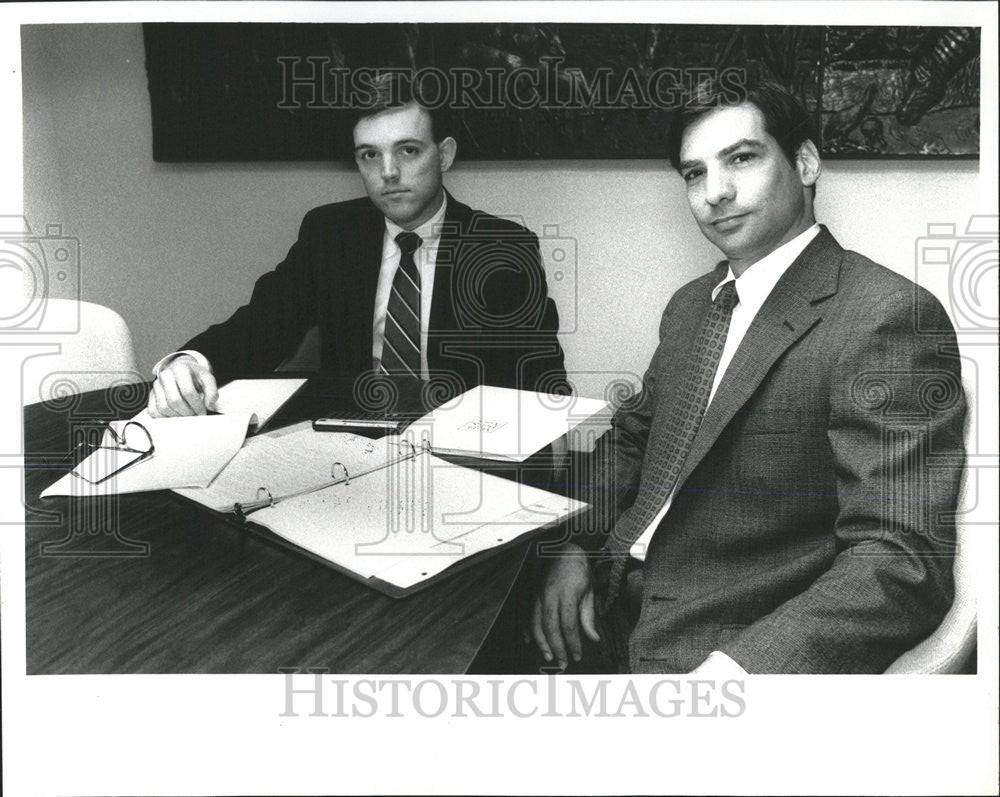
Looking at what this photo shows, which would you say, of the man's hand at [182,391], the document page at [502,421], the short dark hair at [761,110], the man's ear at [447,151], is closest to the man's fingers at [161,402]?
the man's hand at [182,391]

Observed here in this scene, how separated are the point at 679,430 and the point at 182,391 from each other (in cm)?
66

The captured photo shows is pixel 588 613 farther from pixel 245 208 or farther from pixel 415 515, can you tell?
pixel 245 208

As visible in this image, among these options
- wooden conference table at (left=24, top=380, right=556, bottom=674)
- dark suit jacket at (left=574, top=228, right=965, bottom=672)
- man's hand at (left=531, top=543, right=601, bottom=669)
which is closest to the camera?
wooden conference table at (left=24, top=380, right=556, bottom=674)

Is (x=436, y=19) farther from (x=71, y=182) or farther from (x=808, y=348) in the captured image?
(x=808, y=348)

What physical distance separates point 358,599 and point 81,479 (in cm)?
46

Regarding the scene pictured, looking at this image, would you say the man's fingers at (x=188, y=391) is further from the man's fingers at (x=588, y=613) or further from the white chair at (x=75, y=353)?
the man's fingers at (x=588, y=613)

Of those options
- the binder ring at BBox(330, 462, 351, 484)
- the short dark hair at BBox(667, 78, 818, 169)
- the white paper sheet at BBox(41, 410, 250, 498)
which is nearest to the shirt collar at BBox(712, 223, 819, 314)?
the short dark hair at BBox(667, 78, 818, 169)

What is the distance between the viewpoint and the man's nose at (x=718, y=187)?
3.52 ft

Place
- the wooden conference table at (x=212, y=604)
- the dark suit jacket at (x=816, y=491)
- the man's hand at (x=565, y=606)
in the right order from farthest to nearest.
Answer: the man's hand at (x=565, y=606)
the dark suit jacket at (x=816, y=491)
the wooden conference table at (x=212, y=604)

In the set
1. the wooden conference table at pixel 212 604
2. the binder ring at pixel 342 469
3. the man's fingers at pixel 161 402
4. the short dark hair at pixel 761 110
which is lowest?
the wooden conference table at pixel 212 604

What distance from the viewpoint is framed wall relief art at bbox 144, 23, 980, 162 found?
43.2 inches

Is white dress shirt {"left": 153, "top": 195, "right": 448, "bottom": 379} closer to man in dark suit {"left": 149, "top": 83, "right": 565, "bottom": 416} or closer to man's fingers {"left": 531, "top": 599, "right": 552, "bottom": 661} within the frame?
man in dark suit {"left": 149, "top": 83, "right": 565, "bottom": 416}

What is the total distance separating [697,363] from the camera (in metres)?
1.09

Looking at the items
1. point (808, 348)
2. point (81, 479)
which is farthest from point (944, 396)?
point (81, 479)
